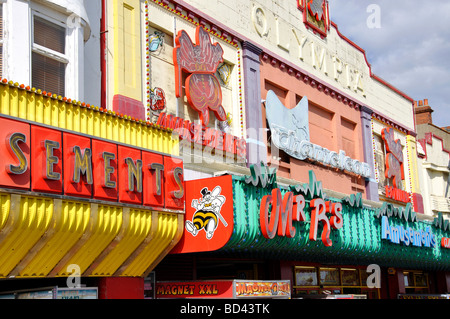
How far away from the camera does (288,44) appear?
2233 cm

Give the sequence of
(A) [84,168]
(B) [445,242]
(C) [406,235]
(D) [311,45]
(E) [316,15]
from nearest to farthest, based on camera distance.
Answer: (A) [84,168] < (C) [406,235] < (B) [445,242] < (D) [311,45] < (E) [316,15]

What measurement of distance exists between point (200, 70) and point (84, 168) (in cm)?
701

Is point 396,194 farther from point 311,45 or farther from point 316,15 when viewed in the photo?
point 316,15

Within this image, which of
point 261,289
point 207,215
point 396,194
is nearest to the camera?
point 207,215

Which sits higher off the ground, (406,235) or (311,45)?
(311,45)

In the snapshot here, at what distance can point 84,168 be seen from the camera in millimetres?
11320

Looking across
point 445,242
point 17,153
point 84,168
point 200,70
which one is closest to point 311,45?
point 200,70

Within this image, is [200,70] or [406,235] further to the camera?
[406,235]

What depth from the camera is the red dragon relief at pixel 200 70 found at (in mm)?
16875

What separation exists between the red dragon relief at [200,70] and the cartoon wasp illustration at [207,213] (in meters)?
4.13

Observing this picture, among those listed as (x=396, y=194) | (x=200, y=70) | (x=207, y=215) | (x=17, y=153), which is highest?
(x=200, y=70)

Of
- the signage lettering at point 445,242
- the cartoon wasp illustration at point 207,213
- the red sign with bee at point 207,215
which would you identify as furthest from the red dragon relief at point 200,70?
the signage lettering at point 445,242
